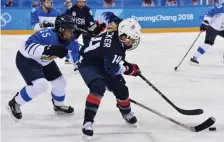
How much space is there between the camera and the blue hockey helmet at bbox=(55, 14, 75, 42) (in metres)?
3.21

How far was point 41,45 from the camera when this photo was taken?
326 cm

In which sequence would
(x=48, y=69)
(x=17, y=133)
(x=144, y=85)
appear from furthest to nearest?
(x=144, y=85)
(x=48, y=69)
(x=17, y=133)

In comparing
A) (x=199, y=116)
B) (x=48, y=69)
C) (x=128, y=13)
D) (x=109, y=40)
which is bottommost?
(x=128, y=13)

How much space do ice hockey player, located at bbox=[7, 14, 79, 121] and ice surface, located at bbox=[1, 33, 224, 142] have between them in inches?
10.0

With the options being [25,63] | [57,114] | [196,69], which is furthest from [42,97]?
[196,69]

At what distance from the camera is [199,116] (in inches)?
143

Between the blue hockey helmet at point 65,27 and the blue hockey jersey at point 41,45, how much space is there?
0.25 ft

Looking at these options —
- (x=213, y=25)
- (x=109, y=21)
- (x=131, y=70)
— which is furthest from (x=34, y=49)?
(x=213, y=25)

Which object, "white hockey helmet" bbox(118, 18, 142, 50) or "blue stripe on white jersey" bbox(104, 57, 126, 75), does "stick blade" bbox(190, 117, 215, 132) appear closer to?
"blue stripe on white jersey" bbox(104, 57, 126, 75)

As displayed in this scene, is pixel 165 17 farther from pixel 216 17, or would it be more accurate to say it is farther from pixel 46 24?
pixel 46 24

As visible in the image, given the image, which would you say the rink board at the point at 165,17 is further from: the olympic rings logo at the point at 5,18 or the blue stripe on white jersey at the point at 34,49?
the blue stripe on white jersey at the point at 34,49

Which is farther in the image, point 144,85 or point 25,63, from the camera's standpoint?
point 144,85

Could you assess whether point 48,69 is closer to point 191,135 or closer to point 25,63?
point 25,63

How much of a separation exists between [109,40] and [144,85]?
191 cm
